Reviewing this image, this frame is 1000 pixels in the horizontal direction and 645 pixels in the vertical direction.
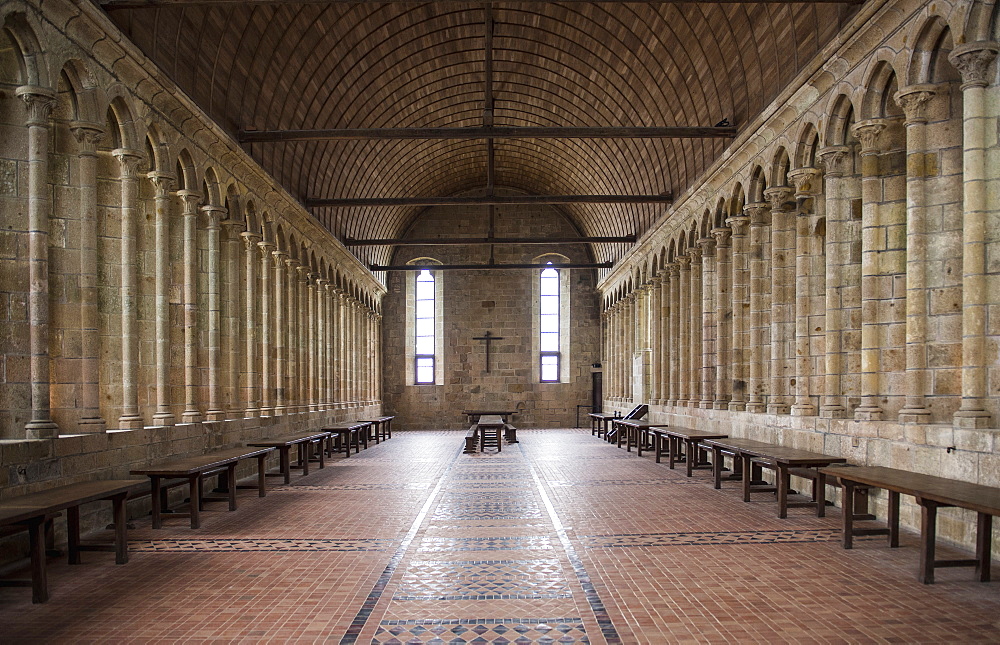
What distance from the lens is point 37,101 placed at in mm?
8945

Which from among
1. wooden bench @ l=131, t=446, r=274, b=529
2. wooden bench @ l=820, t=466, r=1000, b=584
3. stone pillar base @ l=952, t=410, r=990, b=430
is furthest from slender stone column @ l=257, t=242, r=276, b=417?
stone pillar base @ l=952, t=410, r=990, b=430

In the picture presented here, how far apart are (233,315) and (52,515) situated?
31.4 feet

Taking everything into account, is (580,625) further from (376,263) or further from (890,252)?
(376,263)

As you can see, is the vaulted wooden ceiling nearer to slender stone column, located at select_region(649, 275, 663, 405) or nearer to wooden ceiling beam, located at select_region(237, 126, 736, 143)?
wooden ceiling beam, located at select_region(237, 126, 736, 143)

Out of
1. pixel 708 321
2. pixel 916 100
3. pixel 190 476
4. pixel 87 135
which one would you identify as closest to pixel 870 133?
pixel 916 100

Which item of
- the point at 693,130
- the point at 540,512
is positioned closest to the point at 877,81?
the point at 693,130

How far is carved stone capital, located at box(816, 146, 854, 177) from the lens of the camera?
38.9 ft

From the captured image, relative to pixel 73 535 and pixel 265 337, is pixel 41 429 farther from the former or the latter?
pixel 265 337

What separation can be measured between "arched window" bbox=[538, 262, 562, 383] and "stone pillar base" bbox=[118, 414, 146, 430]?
88.5ft

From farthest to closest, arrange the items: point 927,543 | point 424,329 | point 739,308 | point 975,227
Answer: point 424,329, point 739,308, point 975,227, point 927,543

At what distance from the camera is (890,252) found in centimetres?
1066

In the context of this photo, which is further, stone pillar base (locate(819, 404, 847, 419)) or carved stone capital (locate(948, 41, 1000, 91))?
stone pillar base (locate(819, 404, 847, 419))

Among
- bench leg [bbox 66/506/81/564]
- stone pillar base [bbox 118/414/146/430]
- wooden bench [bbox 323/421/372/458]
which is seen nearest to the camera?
bench leg [bbox 66/506/81/564]

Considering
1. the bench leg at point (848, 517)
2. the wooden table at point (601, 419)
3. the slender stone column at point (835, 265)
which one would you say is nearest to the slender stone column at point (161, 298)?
the bench leg at point (848, 517)
